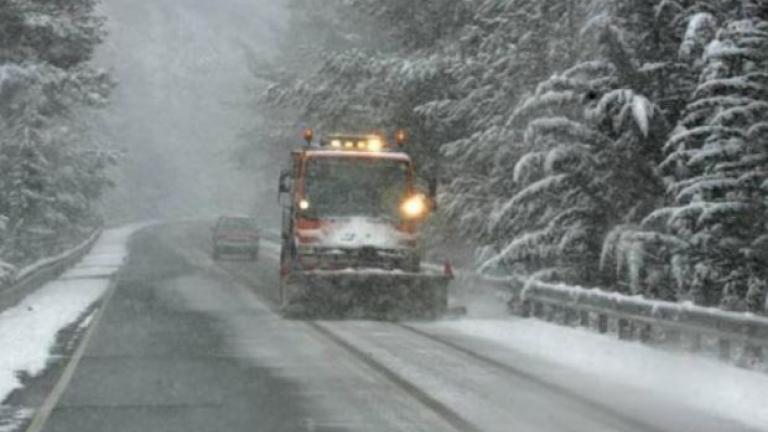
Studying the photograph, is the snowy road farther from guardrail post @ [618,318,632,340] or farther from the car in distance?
the car in distance

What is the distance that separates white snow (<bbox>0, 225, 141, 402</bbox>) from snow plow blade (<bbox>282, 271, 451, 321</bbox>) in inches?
151

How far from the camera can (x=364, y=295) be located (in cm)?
2103

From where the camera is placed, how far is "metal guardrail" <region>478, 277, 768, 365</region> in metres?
13.2

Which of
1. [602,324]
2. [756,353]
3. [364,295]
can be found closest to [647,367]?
[756,353]

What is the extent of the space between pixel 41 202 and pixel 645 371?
1076 inches

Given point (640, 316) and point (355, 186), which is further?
point (355, 186)

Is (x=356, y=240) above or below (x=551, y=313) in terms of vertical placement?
above

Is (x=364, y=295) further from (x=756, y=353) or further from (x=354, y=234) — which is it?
(x=756, y=353)

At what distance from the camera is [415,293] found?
2114 cm

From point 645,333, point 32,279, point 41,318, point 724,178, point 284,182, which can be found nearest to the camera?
point 724,178

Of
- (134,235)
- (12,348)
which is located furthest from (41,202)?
(134,235)

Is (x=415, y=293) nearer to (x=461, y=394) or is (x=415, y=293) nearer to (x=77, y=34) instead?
(x=461, y=394)

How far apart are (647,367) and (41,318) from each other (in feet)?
35.3

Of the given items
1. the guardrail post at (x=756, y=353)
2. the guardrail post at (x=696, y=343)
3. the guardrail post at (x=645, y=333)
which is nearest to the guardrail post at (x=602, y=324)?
the guardrail post at (x=645, y=333)
